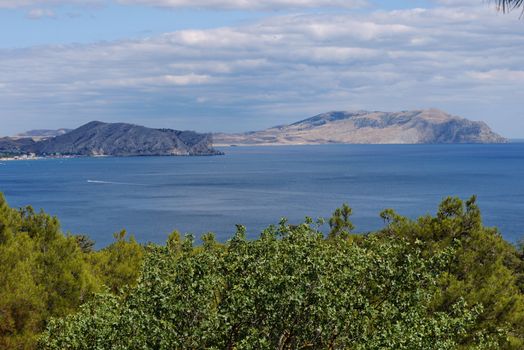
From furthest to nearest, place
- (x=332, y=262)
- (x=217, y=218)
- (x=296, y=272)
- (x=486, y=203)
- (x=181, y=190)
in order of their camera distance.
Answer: (x=181, y=190) < (x=486, y=203) < (x=217, y=218) < (x=332, y=262) < (x=296, y=272)

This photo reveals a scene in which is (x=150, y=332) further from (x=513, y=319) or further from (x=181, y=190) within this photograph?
(x=181, y=190)

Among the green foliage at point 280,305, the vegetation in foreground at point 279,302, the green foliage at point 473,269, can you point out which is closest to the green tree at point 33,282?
the vegetation in foreground at point 279,302

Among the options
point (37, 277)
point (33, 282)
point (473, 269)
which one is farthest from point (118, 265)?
point (473, 269)

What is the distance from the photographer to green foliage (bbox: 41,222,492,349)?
1492 cm

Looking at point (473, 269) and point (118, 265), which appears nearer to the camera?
point (473, 269)

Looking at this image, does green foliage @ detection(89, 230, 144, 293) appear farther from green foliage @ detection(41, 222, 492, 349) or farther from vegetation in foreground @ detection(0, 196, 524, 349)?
green foliage @ detection(41, 222, 492, 349)

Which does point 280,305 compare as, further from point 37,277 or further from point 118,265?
point 118,265

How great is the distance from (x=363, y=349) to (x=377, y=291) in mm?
2775

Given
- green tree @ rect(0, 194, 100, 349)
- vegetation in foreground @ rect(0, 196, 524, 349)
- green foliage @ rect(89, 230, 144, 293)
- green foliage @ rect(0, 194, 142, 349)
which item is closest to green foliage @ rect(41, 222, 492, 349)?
vegetation in foreground @ rect(0, 196, 524, 349)

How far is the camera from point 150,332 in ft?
50.0

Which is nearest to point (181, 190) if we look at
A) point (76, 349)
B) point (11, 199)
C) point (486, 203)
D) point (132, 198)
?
point (132, 198)

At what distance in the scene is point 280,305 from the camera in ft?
49.5

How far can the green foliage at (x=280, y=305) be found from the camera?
14922 mm

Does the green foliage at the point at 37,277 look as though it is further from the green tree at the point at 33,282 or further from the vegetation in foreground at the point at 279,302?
the vegetation in foreground at the point at 279,302
